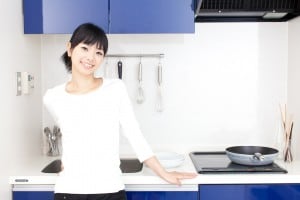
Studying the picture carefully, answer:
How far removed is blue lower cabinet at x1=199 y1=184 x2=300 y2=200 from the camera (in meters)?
1.61

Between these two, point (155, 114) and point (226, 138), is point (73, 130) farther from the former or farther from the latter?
point (226, 138)

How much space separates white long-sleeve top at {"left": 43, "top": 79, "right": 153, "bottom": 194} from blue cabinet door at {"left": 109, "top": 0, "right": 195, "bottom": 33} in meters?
0.47

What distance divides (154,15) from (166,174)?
79 cm

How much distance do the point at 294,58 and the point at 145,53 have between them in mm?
847

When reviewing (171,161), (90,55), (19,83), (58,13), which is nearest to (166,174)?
(171,161)

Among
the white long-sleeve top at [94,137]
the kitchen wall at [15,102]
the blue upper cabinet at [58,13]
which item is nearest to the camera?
the white long-sleeve top at [94,137]

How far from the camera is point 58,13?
1.78m

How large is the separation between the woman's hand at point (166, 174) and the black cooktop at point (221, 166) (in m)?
0.10

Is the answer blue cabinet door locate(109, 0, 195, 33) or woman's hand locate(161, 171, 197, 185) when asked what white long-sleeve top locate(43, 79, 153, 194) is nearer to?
woman's hand locate(161, 171, 197, 185)

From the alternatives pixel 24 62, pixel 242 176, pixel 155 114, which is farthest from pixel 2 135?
pixel 242 176

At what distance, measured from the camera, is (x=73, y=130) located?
55.0 inches

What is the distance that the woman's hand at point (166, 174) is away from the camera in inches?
57.9

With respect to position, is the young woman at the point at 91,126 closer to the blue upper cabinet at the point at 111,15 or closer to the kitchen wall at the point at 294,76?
the blue upper cabinet at the point at 111,15

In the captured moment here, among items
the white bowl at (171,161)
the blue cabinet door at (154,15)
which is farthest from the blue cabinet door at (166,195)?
the blue cabinet door at (154,15)
